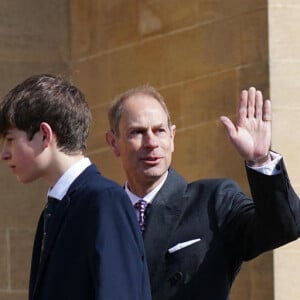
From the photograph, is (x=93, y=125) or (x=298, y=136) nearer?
(x=298, y=136)

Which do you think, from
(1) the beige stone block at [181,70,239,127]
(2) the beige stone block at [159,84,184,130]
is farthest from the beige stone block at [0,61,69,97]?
(1) the beige stone block at [181,70,239,127]

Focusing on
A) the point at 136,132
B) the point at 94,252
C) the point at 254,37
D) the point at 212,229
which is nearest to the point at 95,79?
the point at 254,37

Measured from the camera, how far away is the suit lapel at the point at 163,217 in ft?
16.1

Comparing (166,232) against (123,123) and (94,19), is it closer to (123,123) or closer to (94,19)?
(123,123)

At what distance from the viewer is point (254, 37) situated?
22.0 ft

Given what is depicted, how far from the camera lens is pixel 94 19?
753 cm

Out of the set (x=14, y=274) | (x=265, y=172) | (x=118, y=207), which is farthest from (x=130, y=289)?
(x=14, y=274)

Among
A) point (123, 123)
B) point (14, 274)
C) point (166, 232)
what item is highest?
point (123, 123)

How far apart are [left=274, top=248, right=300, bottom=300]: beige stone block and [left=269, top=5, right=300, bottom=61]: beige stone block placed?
2.67 ft

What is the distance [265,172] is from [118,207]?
0.85 m

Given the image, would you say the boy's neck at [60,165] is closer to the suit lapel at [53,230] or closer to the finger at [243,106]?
the suit lapel at [53,230]

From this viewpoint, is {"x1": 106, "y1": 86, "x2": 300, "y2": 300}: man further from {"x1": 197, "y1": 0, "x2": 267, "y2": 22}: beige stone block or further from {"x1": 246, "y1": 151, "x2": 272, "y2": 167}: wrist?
{"x1": 197, "y1": 0, "x2": 267, "y2": 22}: beige stone block

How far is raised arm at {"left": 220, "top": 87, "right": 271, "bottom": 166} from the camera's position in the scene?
15.2 ft

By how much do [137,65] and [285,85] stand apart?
35.6 inches
